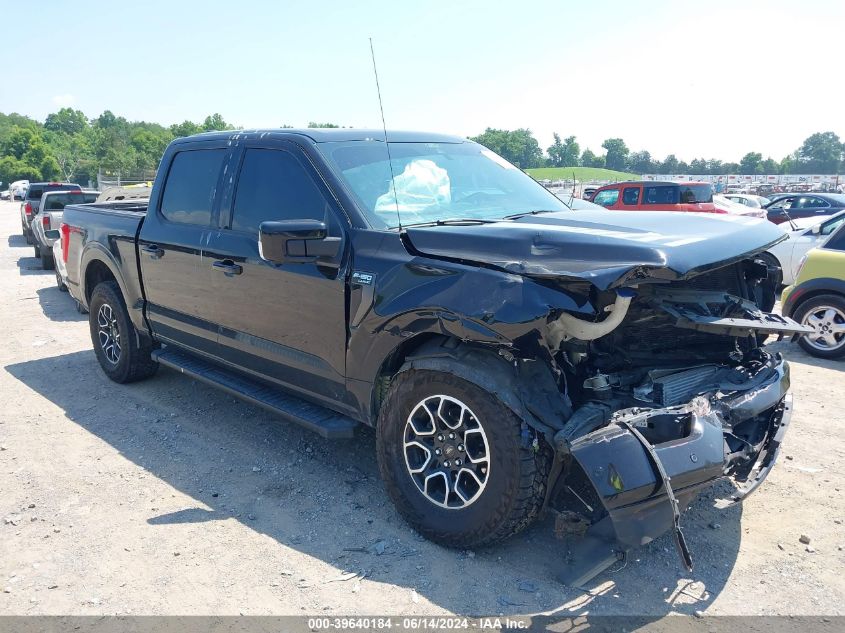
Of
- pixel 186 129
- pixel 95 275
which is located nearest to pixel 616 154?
pixel 186 129

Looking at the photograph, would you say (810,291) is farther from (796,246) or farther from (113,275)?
(113,275)

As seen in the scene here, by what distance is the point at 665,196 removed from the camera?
15.7 meters

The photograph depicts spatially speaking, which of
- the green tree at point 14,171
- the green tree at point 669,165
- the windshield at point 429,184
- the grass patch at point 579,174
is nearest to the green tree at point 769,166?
the green tree at point 669,165

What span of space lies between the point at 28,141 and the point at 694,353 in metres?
97.2

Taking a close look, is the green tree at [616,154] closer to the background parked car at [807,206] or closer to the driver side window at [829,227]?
the background parked car at [807,206]

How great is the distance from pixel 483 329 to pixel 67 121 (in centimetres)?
18014

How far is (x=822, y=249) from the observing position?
7113mm

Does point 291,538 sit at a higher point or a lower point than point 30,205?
lower

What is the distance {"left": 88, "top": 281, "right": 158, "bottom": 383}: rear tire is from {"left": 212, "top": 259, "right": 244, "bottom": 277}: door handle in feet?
6.10

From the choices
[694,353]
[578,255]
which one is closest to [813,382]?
[694,353]

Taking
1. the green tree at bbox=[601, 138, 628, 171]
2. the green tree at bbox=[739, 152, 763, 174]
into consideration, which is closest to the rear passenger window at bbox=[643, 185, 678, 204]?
the green tree at bbox=[601, 138, 628, 171]

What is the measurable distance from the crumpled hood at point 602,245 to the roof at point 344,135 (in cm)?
105

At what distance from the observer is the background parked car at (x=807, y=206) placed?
16.8m

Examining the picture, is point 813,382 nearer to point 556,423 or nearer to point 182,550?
point 556,423
